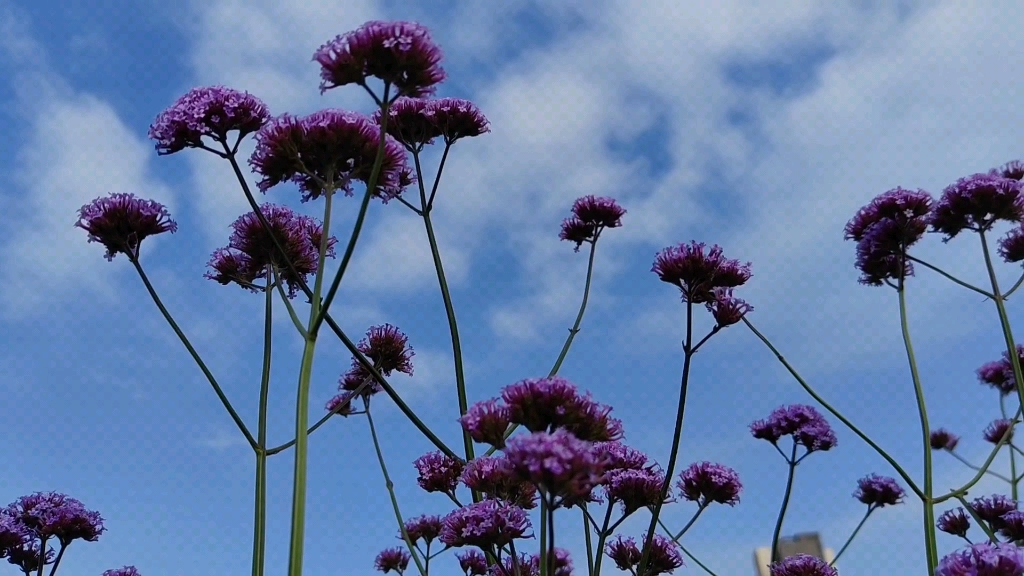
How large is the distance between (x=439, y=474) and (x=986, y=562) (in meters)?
2.51

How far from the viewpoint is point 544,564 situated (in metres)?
2.54

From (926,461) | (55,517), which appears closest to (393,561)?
(55,517)

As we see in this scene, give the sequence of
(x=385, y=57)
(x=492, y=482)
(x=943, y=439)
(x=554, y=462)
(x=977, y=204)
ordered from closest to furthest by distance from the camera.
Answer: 1. (x=554, y=462)
2. (x=385, y=57)
3. (x=492, y=482)
4. (x=977, y=204)
5. (x=943, y=439)

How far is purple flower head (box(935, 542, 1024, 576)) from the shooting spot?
239 cm

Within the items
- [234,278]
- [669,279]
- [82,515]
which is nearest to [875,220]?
[669,279]

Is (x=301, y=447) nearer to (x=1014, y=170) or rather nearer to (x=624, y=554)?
(x=624, y=554)

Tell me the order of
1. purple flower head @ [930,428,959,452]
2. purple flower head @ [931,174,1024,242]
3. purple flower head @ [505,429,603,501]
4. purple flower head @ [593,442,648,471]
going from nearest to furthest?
1. purple flower head @ [505,429,603,501]
2. purple flower head @ [593,442,648,471]
3. purple flower head @ [931,174,1024,242]
4. purple flower head @ [930,428,959,452]

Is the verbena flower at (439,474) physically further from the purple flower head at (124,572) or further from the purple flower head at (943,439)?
the purple flower head at (943,439)

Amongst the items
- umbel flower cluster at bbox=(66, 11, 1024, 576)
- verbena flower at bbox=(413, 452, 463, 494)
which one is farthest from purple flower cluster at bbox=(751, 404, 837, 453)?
verbena flower at bbox=(413, 452, 463, 494)

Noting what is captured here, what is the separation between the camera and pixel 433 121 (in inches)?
177

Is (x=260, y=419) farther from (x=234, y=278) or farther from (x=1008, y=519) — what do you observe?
(x=1008, y=519)

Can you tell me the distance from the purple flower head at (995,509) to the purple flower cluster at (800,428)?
0.97m

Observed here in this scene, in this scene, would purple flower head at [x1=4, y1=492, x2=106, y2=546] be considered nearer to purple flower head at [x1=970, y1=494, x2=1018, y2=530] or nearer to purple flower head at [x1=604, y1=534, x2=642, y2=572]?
purple flower head at [x1=604, y1=534, x2=642, y2=572]

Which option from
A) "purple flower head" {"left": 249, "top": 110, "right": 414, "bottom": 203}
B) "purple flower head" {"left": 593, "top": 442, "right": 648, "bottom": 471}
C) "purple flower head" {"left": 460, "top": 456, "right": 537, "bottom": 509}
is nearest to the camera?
"purple flower head" {"left": 249, "top": 110, "right": 414, "bottom": 203}
